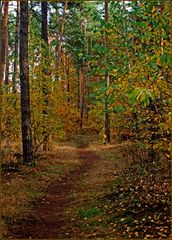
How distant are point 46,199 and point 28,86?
5.34m

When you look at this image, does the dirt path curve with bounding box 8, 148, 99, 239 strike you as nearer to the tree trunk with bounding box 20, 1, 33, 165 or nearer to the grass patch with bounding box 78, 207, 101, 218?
the grass patch with bounding box 78, 207, 101, 218

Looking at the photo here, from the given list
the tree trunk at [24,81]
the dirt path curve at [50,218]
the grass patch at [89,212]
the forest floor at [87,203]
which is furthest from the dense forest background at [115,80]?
the dirt path curve at [50,218]

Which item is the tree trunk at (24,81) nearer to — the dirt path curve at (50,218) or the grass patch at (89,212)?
the dirt path curve at (50,218)

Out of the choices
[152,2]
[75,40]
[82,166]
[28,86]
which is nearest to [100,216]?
[152,2]

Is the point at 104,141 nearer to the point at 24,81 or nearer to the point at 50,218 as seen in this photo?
the point at 24,81

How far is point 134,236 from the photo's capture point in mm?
7492

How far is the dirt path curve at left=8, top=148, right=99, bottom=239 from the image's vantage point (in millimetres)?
8539

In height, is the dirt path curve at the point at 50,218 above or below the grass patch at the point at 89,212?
below

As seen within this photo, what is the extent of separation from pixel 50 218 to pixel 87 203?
1357 mm

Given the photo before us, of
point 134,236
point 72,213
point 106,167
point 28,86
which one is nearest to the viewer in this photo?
point 134,236

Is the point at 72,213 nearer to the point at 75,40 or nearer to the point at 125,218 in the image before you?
the point at 125,218

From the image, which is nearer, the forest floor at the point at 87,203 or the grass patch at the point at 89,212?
the forest floor at the point at 87,203

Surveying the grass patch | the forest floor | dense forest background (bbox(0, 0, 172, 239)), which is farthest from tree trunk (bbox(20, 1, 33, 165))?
the grass patch

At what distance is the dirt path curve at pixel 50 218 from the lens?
854 centimetres
